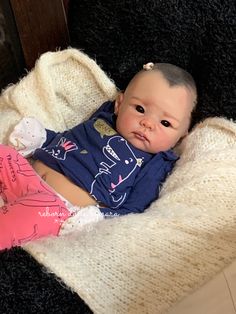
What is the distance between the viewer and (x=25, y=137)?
123 centimetres

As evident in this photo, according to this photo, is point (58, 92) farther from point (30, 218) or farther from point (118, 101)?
point (30, 218)

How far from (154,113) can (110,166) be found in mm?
144

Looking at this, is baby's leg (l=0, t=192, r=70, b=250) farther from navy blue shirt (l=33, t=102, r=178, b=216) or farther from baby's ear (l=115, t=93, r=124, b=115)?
baby's ear (l=115, t=93, r=124, b=115)

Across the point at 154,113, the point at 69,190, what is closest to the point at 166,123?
the point at 154,113

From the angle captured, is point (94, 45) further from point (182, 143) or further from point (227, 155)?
point (227, 155)

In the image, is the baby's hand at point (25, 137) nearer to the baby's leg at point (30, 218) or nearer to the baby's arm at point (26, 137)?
the baby's arm at point (26, 137)

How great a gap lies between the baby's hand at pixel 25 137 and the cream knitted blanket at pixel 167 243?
0.28 meters

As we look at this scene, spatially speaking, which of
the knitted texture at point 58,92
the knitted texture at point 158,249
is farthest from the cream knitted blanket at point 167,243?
the knitted texture at point 58,92

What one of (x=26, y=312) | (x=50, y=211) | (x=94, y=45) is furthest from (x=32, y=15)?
(x=26, y=312)

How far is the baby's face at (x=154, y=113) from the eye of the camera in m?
1.17

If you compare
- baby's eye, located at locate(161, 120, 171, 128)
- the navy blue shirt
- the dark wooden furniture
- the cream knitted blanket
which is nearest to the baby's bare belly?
the navy blue shirt

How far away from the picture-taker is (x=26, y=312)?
845 mm

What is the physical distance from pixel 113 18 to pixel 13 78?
34cm

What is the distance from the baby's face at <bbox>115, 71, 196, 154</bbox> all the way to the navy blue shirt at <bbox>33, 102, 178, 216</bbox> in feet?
0.09
